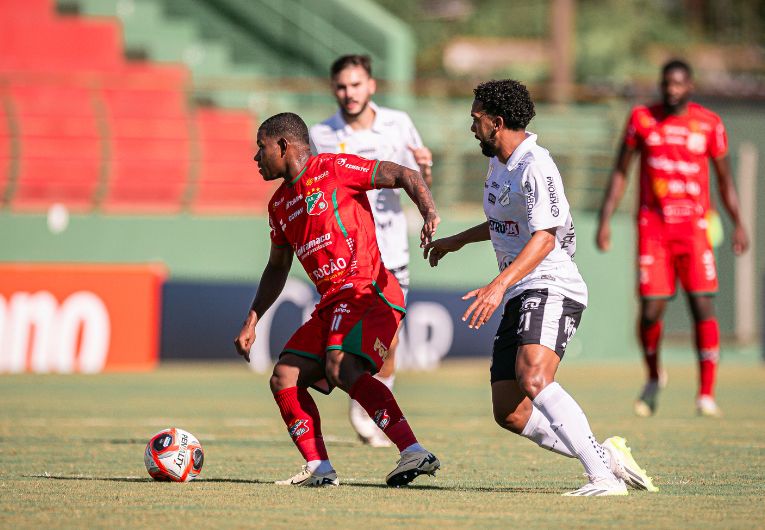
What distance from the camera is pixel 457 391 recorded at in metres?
14.1

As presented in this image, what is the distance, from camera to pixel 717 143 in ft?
37.7

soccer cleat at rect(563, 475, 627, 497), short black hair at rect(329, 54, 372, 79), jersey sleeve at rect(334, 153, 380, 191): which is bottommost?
soccer cleat at rect(563, 475, 627, 497)

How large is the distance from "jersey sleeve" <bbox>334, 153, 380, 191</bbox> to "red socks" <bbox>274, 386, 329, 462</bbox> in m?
1.03

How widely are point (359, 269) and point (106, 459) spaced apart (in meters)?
2.14

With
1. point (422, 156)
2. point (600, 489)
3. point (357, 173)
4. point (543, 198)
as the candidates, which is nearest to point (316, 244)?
point (357, 173)

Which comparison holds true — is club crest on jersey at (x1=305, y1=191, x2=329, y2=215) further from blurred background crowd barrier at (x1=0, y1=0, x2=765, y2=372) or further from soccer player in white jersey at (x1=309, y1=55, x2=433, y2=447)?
blurred background crowd barrier at (x1=0, y1=0, x2=765, y2=372)

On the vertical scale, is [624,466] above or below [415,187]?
below

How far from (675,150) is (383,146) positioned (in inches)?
123

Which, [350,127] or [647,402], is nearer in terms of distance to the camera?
[350,127]

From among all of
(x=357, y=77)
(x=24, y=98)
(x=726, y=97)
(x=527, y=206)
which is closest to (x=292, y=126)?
(x=527, y=206)

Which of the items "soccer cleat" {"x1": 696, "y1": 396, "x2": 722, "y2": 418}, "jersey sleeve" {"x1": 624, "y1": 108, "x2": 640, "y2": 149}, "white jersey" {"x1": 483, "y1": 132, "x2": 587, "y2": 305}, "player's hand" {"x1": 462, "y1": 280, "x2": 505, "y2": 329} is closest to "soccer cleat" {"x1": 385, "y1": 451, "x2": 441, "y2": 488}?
"player's hand" {"x1": 462, "y1": 280, "x2": 505, "y2": 329}

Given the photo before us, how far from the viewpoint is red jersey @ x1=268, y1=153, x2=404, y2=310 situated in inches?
275

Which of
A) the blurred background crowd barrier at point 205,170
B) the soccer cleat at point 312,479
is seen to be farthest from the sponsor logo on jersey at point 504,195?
the blurred background crowd barrier at point 205,170

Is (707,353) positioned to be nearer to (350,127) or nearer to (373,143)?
(373,143)
